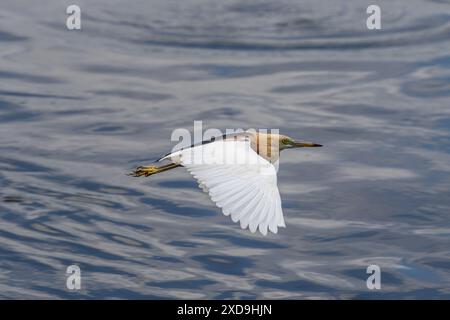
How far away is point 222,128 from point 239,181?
563cm

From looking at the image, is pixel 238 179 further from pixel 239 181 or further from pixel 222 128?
pixel 222 128

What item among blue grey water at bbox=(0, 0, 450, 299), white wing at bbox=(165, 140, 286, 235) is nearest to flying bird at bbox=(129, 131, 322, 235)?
white wing at bbox=(165, 140, 286, 235)

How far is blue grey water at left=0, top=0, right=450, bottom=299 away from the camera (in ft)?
41.2

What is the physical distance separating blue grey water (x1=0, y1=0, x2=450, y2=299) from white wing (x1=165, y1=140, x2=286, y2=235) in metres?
Answer: 2.26

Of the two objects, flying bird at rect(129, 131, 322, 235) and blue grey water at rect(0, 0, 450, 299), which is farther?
blue grey water at rect(0, 0, 450, 299)

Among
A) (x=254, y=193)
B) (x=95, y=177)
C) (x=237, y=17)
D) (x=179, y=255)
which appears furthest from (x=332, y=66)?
(x=254, y=193)

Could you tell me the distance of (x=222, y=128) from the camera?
603 inches

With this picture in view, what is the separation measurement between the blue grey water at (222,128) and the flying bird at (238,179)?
2203mm

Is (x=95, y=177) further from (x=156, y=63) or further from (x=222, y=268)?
(x=156, y=63)

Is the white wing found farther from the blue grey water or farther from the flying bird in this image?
the blue grey water

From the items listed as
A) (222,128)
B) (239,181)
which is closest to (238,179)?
(239,181)

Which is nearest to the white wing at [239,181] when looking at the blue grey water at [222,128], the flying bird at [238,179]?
the flying bird at [238,179]

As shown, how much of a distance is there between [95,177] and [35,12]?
5.75 meters

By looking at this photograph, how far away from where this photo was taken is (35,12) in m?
19.5
